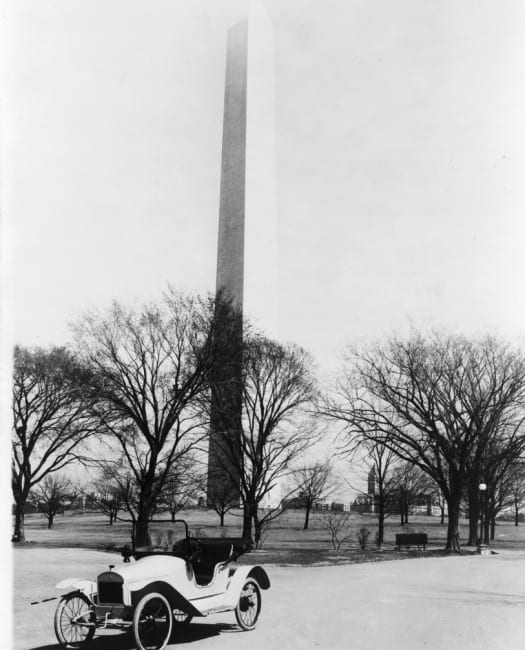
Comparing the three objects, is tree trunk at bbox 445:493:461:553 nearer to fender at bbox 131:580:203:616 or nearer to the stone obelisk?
the stone obelisk

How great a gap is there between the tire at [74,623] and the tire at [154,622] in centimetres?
47

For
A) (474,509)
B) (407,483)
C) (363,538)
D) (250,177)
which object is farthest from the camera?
(407,483)

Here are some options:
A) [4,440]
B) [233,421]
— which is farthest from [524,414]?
[4,440]

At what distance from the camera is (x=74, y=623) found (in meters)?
6.45

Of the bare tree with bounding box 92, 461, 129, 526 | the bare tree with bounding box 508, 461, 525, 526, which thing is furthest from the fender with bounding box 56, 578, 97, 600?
the bare tree with bounding box 508, 461, 525, 526

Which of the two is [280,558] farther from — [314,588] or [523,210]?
[523,210]

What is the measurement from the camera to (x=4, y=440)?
5668 millimetres

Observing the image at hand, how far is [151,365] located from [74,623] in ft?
49.2

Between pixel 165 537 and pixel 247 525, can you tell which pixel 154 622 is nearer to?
pixel 165 537

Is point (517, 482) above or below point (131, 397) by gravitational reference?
below

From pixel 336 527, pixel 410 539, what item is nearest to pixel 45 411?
pixel 336 527

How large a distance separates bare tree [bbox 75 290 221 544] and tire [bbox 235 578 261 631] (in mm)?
12816

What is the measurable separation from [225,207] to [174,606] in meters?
27.6

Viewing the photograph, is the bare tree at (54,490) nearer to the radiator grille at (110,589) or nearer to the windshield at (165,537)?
the windshield at (165,537)
